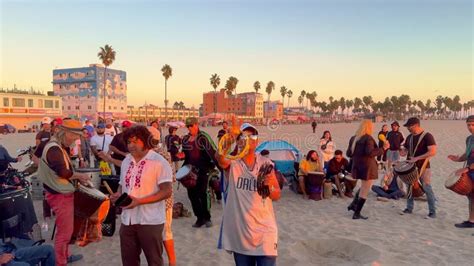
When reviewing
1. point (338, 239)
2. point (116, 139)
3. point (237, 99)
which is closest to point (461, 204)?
point (338, 239)

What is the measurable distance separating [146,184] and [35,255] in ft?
5.99

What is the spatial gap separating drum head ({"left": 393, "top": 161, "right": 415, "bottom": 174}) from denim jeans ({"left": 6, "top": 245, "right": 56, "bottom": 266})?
267 inches

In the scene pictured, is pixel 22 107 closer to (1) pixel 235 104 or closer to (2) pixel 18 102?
(2) pixel 18 102

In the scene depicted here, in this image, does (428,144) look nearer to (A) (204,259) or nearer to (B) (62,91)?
(A) (204,259)

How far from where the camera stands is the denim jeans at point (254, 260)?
318 centimetres

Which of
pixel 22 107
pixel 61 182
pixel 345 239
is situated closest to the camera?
pixel 61 182

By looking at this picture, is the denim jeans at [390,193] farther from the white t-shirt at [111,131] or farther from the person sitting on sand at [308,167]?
the white t-shirt at [111,131]

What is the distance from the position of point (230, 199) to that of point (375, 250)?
342 cm

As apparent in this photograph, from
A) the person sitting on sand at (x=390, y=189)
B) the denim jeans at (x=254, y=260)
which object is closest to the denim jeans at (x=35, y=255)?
the denim jeans at (x=254, y=260)

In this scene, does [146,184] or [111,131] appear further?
[111,131]

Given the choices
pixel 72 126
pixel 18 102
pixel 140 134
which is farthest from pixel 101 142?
pixel 18 102

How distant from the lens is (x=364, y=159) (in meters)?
7.34

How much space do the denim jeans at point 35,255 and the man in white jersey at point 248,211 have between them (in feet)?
7.46

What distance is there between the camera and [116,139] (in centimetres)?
716
